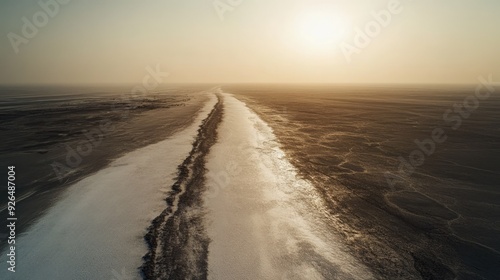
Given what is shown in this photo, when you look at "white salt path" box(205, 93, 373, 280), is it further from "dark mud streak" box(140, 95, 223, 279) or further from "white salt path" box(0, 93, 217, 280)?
"white salt path" box(0, 93, 217, 280)

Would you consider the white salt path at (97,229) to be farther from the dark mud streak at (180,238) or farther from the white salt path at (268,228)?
the white salt path at (268,228)

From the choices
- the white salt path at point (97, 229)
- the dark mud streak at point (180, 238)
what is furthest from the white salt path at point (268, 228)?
the white salt path at point (97, 229)

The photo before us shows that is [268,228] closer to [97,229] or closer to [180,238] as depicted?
[180,238]

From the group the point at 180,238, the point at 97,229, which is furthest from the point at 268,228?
the point at 97,229

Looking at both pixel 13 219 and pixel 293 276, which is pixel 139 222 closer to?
pixel 13 219

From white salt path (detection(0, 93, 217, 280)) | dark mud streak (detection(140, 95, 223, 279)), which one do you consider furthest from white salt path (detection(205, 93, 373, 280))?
white salt path (detection(0, 93, 217, 280))

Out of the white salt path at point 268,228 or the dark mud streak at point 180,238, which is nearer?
the dark mud streak at point 180,238

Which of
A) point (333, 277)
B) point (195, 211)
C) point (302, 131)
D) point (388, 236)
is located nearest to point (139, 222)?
point (195, 211)

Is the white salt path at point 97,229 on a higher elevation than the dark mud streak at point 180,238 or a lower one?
lower
